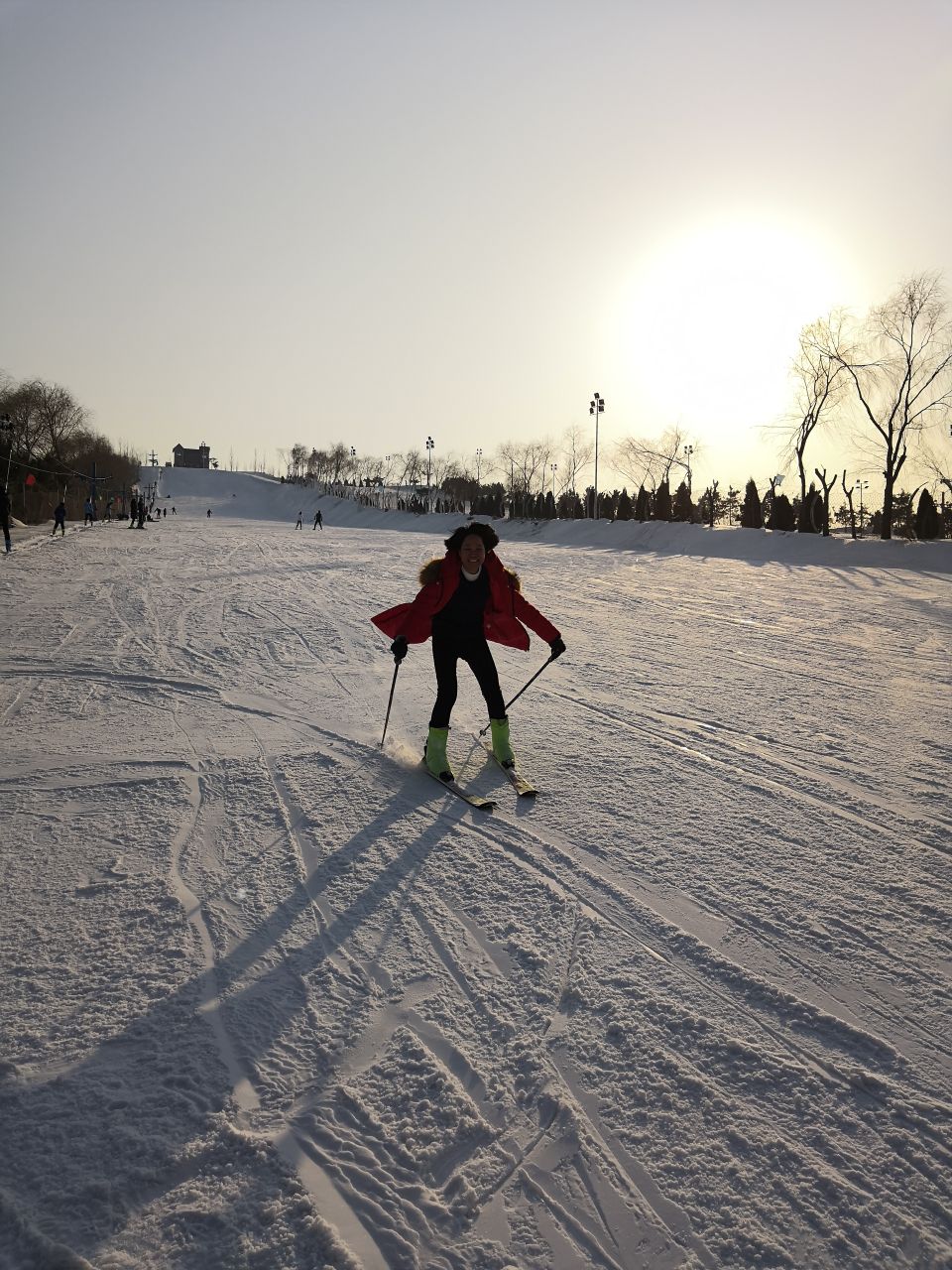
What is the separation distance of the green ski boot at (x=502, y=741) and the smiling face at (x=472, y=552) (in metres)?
1.01

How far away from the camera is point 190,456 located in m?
136

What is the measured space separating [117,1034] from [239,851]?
135cm

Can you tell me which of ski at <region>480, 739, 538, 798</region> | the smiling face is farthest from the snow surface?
the smiling face

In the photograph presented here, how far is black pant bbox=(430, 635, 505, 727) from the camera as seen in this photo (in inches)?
203

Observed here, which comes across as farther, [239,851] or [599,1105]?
[239,851]

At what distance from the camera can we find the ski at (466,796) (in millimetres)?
4457

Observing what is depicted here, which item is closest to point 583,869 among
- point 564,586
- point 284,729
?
point 284,729

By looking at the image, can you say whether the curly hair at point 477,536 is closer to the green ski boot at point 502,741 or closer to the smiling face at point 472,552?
the smiling face at point 472,552

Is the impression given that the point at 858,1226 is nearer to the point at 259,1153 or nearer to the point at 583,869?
the point at 259,1153

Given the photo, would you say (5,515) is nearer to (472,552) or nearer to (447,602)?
(447,602)

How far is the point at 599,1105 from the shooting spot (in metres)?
2.26

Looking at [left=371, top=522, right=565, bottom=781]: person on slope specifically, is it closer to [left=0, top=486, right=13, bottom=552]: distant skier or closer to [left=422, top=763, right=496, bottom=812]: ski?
[left=422, top=763, right=496, bottom=812]: ski

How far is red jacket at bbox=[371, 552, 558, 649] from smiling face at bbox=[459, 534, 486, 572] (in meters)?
0.07

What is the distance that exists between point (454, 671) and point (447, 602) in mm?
442
